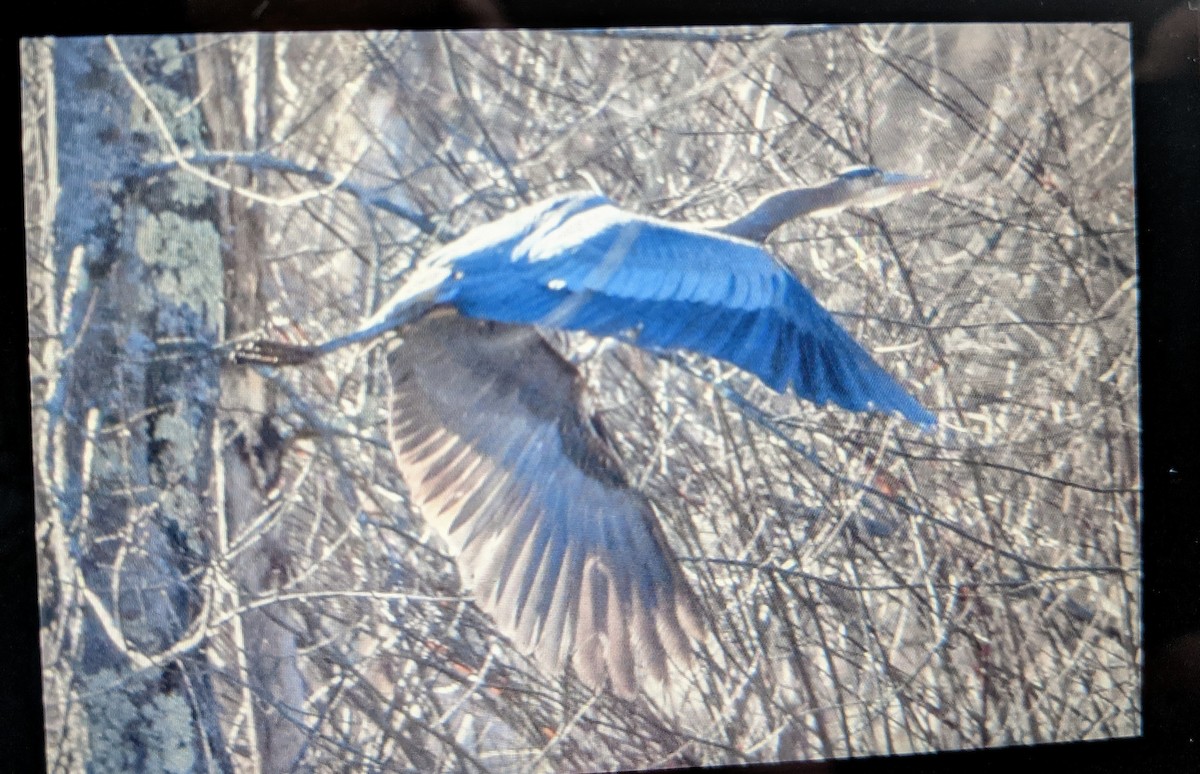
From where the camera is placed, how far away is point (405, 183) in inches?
50.0

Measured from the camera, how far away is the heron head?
1.31 m

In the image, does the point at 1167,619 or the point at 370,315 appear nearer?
the point at 370,315

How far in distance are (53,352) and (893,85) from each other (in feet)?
3.92

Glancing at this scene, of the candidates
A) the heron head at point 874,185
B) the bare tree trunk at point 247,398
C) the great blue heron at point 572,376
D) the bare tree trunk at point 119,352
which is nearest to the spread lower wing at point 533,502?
the great blue heron at point 572,376

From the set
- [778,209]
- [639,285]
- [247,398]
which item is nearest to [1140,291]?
[778,209]

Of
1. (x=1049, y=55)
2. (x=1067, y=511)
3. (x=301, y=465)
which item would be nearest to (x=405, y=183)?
(x=301, y=465)

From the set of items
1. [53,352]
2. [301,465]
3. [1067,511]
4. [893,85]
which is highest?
[893,85]

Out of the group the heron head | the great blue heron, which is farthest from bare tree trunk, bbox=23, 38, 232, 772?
the heron head

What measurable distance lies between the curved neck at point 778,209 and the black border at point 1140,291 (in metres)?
0.25

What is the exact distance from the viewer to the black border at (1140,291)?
4.18 feet

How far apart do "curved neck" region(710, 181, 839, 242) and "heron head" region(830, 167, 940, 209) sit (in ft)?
0.05

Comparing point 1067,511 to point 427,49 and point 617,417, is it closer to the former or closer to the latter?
point 617,417

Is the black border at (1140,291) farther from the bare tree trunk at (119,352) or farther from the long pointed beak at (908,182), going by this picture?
the long pointed beak at (908,182)

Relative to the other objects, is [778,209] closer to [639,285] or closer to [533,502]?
[639,285]
